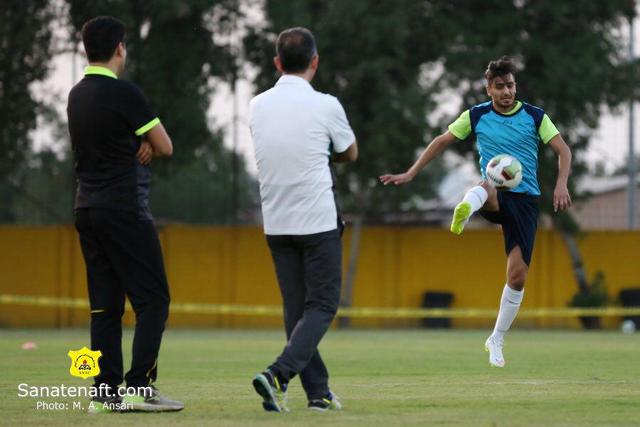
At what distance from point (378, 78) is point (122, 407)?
68.2 feet

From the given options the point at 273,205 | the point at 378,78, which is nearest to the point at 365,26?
the point at 378,78

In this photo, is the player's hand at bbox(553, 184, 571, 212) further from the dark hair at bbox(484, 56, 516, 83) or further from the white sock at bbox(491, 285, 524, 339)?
the white sock at bbox(491, 285, 524, 339)

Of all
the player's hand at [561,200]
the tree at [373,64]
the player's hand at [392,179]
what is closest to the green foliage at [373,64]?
the tree at [373,64]

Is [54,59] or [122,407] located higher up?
[54,59]

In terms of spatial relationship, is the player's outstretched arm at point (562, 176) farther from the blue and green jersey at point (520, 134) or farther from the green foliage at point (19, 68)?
the green foliage at point (19, 68)

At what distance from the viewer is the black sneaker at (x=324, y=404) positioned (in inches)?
319

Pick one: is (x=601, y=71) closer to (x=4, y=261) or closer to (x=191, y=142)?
(x=191, y=142)

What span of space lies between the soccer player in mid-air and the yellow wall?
19369mm

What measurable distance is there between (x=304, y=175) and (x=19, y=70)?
73.8ft

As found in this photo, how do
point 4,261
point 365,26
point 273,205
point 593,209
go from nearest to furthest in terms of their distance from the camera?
1. point 273,205
2. point 365,26
3. point 4,261
4. point 593,209

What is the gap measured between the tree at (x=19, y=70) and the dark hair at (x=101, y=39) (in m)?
21.4

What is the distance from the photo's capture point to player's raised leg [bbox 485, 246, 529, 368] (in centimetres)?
1171

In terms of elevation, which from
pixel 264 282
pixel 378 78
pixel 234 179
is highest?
pixel 378 78

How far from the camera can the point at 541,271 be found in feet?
104
